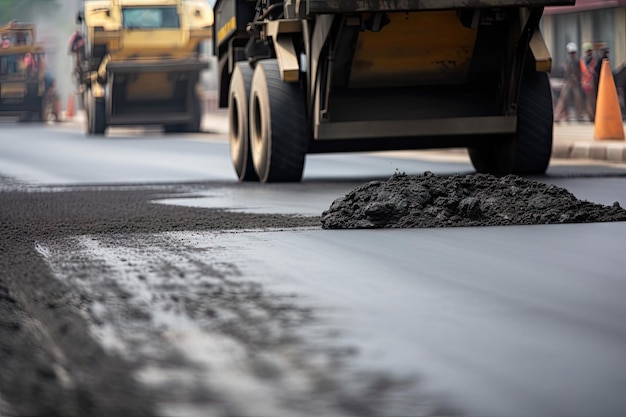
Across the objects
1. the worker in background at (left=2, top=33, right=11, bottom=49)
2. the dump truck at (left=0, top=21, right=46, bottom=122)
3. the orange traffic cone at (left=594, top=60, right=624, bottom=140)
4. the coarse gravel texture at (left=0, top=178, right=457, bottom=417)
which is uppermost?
the coarse gravel texture at (left=0, top=178, right=457, bottom=417)

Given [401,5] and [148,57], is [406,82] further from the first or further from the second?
[148,57]

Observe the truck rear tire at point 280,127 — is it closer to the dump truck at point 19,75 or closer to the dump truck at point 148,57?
the dump truck at point 148,57

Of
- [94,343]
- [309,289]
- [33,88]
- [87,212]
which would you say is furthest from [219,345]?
[33,88]

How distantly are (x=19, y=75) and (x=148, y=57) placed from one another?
14.8 m

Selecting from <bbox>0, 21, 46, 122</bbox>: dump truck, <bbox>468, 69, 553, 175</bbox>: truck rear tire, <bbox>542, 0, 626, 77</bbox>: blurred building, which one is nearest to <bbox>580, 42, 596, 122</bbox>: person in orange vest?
<bbox>542, 0, 626, 77</bbox>: blurred building

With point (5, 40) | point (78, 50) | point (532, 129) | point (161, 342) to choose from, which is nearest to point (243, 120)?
point (532, 129)

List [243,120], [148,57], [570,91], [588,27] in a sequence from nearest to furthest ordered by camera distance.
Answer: [243,120] < [570,91] < [148,57] < [588,27]

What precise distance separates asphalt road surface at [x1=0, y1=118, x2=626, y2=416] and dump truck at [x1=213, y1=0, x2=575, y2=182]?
2895mm

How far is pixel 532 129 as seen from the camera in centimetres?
1270

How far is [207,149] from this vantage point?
22016 mm

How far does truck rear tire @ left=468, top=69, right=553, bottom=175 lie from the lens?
12.7m

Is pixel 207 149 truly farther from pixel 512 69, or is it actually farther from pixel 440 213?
pixel 440 213

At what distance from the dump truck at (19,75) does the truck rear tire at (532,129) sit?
31695 millimetres

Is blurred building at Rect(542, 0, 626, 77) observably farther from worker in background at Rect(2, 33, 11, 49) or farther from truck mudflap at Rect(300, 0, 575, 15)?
truck mudflap at Rect(300, 0, 575, 15)
